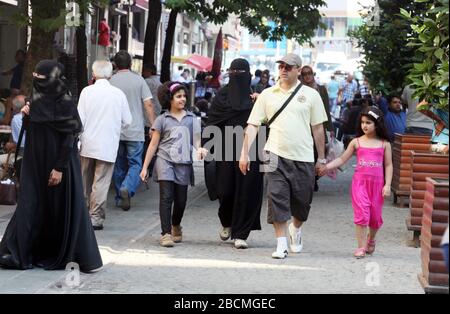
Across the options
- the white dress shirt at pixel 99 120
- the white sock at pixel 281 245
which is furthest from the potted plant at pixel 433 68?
the white dress shirt at pixel 99 120

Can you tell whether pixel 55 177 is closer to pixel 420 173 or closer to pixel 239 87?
pixel 239 87

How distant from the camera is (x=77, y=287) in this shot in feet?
27.2

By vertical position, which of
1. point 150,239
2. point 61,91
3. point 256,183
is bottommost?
point 150,239

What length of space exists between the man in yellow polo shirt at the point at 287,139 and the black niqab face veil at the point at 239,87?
0.80 meters

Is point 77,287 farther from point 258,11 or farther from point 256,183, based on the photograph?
point 258,11

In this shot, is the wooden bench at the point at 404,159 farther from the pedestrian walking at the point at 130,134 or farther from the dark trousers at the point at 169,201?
the dark trousers at the point at 169,201

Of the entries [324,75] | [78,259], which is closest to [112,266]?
[78,259]

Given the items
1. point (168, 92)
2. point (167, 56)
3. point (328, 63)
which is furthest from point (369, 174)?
point (328, 63)

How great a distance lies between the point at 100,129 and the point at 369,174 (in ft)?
10.1

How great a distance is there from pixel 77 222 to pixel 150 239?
230cm

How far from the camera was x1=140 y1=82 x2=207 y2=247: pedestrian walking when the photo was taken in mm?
10688

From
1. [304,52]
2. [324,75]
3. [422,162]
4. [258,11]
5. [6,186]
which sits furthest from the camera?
[304,52]

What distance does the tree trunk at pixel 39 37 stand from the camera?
1325 centimetres

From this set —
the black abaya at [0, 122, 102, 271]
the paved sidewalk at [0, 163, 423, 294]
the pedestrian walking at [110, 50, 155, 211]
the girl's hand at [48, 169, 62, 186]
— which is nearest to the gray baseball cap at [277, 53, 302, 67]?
the paved sidewalk at [0, 163, 423, 294]
